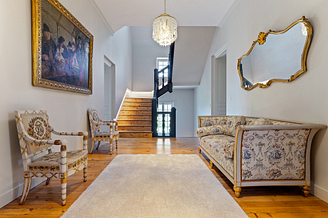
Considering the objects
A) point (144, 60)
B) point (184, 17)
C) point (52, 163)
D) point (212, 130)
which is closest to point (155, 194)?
point (52, 163)

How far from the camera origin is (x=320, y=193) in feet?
6.28

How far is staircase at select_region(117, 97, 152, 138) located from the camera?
5.79 meters

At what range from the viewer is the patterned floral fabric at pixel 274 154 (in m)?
1.89

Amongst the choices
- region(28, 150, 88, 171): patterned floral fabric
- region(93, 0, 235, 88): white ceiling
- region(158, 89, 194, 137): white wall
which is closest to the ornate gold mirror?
region(93, 0, 235, 88): white ceiling

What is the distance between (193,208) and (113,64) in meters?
5.10

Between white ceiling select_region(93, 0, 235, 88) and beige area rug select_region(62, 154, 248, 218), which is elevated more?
white ceiling select_region(93, 0, 235, 88)

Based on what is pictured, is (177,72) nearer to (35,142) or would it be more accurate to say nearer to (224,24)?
(224,24)

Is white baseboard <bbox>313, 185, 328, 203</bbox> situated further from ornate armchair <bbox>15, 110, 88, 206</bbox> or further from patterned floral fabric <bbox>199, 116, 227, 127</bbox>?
ornate armchair <bbox>15, 110, 88, 206</bbox>

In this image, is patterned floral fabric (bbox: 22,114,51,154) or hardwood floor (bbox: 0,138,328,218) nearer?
hardwood floor (bbox: 0,138,328,218)

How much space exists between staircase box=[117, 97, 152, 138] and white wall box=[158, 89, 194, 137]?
75.0 inches

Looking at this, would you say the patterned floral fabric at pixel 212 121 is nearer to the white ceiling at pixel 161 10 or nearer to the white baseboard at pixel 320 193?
the white baseboard at pixel 320 193

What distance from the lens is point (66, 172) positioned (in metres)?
1.81

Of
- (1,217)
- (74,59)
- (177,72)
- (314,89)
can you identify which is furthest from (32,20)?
(177,72)

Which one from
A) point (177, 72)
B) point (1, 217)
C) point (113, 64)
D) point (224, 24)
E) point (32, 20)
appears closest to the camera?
point (1, 217)
